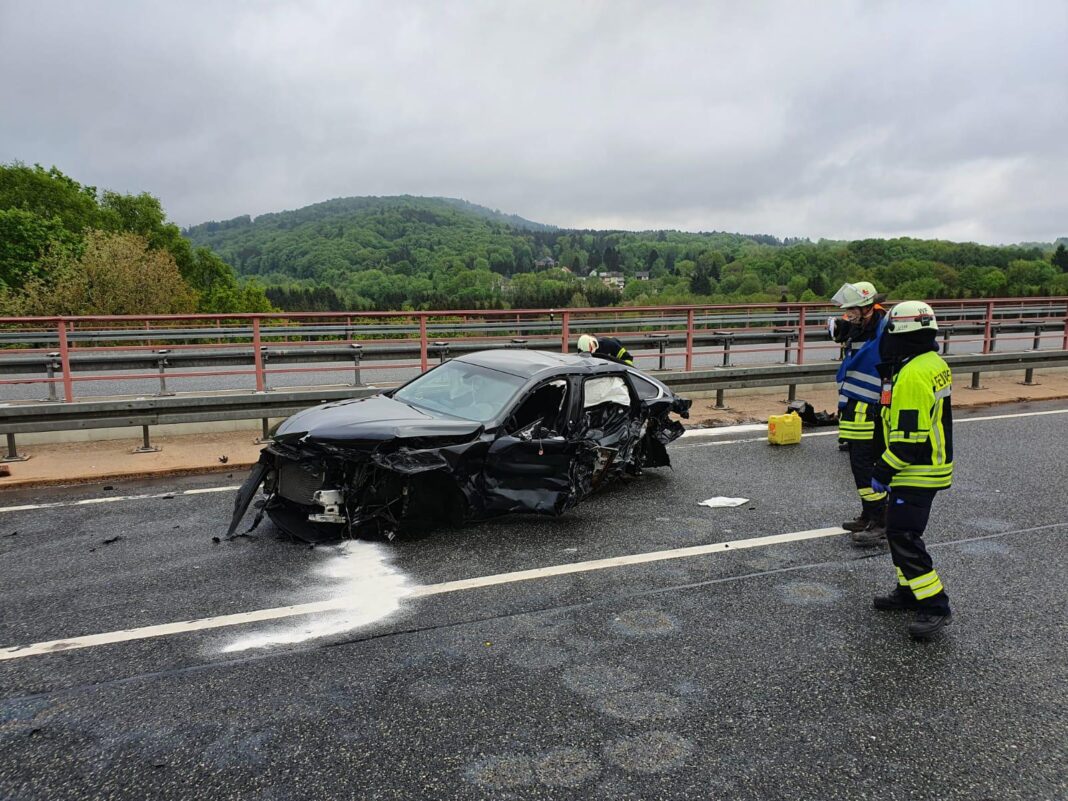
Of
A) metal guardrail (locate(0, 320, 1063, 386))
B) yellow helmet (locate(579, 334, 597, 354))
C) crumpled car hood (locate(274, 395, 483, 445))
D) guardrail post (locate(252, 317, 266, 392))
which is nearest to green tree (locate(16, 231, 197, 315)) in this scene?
metal guardrail (locate(0, 320, 1063, 386))

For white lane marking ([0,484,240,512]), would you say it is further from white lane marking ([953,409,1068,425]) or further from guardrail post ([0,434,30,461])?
white lane marking ([953,409,1068,425])

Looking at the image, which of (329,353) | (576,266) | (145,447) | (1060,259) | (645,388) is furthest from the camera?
(576,266)

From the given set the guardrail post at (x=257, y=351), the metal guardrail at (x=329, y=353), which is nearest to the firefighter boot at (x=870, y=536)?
the metal guardrail at (x=329, y=353)

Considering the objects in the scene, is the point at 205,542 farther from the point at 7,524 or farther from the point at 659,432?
the point at 659,432

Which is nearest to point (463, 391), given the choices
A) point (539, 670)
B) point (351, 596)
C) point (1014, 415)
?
point (351, 596)

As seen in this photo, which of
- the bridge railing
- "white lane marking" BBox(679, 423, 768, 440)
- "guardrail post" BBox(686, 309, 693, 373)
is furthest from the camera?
"guardrail post" BBox(686, 309, 693, 373)

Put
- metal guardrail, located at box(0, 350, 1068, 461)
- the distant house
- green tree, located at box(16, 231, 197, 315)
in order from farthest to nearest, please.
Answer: the distant house < green tree, located at box(16, 231, 197, 315) < metal guardrail, located at box(0, 350, 1068, 461)

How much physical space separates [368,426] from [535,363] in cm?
177

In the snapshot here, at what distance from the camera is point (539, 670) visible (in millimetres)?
3594

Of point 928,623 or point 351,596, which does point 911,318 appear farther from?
point 351,596

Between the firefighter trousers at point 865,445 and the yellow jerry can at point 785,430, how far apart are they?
3.25 metres

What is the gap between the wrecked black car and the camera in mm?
5246

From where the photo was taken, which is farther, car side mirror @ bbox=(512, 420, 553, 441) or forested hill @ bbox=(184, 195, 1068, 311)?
forested hill @ bbox=(184, 195, 1068, 311)

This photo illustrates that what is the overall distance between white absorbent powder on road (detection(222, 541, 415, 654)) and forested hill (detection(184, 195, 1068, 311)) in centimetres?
4537
